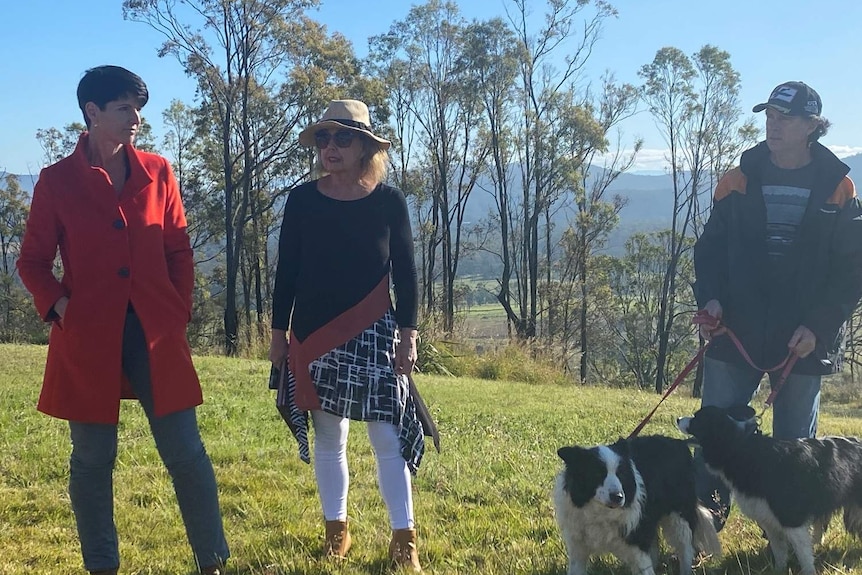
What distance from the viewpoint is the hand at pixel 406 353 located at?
9.70ft

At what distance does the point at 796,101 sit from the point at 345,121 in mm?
1957

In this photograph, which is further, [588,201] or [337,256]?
[588,201]

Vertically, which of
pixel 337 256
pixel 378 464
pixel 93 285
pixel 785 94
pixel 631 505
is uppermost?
pixel 785 94

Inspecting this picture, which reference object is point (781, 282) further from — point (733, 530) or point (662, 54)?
point (662, 54)

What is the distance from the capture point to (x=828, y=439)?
3186 mm

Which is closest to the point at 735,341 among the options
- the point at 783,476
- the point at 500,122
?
the point at 783,476

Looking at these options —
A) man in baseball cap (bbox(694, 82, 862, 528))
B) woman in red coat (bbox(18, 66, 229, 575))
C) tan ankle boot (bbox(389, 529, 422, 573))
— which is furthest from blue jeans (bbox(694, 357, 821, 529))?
woman in red coat (bbox(18, 66, 229, 575))

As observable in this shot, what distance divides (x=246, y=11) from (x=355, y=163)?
23102 mm

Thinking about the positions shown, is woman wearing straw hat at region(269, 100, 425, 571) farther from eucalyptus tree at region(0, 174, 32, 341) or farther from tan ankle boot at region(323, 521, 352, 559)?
eucalyptus tree at region(0, 174, 32, 341)

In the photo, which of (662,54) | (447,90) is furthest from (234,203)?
(662,54)

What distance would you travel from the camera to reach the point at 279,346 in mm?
3029

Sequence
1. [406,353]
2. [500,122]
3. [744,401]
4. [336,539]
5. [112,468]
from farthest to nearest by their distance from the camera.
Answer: [500,122]
[744,401]
[336,539]
[406,353]
[112,468]

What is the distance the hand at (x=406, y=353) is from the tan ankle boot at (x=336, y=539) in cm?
78

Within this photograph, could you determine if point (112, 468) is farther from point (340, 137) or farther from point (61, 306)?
point (340, 137)
